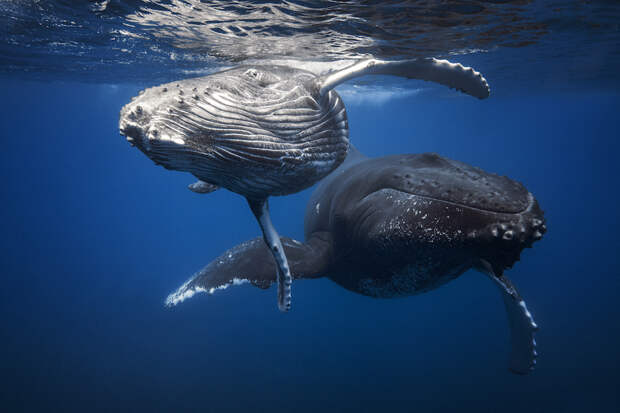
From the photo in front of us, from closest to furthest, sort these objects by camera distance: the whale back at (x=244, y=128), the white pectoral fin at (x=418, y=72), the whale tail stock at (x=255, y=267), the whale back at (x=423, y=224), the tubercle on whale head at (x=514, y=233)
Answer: the whale back at (x=244, y=128), the tubercle on whale head at (x=514, y=233), the whale back at (x=423, y=224), the white pectoral fin at (x=418, y=72), the whale tail stock at (x=255, y=267)

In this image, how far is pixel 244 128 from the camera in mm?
2203

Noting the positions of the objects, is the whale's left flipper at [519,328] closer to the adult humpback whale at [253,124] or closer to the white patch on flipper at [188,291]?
the adult humpback whale at [253,124]

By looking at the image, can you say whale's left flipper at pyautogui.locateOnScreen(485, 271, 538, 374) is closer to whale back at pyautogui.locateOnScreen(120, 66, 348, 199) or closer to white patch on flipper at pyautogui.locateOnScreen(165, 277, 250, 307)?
whale back at pyautogui.locateOnScreen(120, 66, 348, 199)

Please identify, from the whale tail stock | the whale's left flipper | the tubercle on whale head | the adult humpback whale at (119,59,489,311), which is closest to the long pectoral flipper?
the adult humpback whale at (119,59,489,311)

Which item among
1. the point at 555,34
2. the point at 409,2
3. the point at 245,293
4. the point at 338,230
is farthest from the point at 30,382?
the point at 555,34

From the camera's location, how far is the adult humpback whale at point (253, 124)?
2.04m

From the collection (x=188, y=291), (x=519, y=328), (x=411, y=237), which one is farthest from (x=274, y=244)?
(x=519, y=328)

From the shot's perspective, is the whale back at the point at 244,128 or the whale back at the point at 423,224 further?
the whale back at the point at 423,224

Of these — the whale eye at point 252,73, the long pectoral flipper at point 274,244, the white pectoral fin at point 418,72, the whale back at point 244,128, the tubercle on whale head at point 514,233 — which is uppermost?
the white pectoral fin at point 418,72

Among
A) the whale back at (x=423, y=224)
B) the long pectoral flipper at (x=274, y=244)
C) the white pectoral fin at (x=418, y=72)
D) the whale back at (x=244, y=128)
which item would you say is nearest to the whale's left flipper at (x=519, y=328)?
the whale back at (x=423, y=224)

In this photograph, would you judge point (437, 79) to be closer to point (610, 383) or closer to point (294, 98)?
point (294, 98)

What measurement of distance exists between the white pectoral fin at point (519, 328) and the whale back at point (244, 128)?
2962 millimetres

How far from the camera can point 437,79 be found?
130 inches

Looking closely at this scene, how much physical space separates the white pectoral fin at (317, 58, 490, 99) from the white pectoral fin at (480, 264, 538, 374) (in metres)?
2.36
